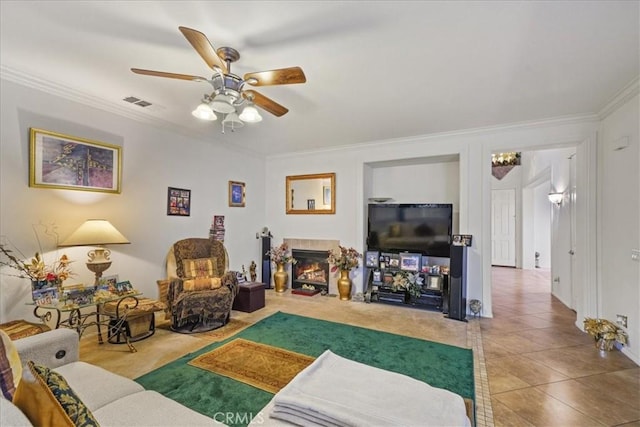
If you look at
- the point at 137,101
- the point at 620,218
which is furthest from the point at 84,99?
the point at 620,218

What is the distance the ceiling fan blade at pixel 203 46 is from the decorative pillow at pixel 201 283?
2590 mm

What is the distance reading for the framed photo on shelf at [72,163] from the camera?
283 centimetres

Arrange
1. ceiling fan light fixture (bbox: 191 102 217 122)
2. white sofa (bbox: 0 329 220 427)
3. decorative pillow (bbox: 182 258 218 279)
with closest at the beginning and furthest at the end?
white sofa (bbox: 0 329 220 427) < ceiling fan light fixture (bbox: 191 102 217 122) < decorative pillow (bbox: 182 258 218 279)

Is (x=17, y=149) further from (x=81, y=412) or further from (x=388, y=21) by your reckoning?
(x=388, y=21)

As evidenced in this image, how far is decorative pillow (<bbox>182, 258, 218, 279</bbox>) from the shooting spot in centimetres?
392

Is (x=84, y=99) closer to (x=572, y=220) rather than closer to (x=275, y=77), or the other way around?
(x=275, y=77)

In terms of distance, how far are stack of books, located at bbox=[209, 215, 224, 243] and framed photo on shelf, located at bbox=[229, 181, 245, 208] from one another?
1.31 feet

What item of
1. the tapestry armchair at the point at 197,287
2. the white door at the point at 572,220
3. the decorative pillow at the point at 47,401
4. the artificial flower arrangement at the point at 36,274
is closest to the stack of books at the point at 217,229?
the tapestry armchair at the point at 197,287

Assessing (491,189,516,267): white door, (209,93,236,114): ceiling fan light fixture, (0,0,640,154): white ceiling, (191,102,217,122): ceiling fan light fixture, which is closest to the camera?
(0,0,640,154): white ceiling

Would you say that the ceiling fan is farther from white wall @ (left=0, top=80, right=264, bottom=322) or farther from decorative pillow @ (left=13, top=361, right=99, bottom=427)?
decorative pillow @ (left=13, top=361, right=99, bottom=427)

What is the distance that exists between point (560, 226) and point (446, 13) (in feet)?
16.5

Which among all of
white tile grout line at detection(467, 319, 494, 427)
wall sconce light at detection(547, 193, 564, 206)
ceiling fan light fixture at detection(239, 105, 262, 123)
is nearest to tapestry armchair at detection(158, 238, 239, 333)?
ceiling fan light fixture at detection(239, 105, 262, 123)

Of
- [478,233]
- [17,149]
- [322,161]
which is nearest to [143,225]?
[17,149]

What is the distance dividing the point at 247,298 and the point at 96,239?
1972 millimetres
